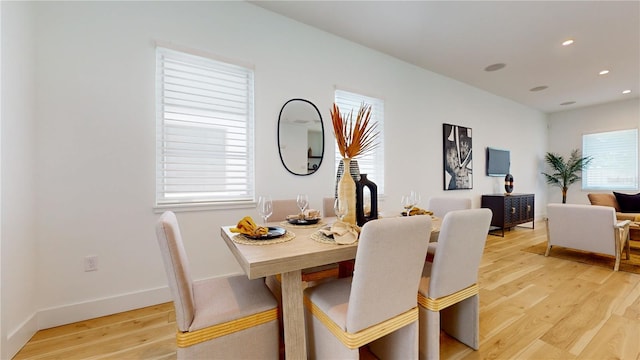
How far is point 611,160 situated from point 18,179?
9426 mm

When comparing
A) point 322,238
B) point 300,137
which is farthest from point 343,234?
point 300,137

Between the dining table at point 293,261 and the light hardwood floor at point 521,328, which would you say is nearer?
the dining table at point 293,261

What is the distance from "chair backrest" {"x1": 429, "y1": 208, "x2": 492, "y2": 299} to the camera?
1.30 metres

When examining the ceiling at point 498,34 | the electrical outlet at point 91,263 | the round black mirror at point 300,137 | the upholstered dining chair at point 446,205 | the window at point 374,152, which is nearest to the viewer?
the electrical outlet at point 91,263

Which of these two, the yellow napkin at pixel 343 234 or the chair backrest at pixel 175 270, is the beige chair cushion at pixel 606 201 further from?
the chair backrest at pixel 175 270

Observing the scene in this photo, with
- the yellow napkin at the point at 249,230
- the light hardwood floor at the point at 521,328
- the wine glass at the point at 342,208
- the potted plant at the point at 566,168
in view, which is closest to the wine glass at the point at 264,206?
the yellow napkin at the point at 249,230

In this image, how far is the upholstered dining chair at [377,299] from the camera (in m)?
1.04

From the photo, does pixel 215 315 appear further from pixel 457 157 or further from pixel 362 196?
pixel 457 157

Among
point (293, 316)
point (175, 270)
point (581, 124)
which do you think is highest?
point (581, 124)

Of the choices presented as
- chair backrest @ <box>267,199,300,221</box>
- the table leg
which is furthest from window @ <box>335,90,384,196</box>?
the table leg

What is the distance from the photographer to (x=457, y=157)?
177 inches

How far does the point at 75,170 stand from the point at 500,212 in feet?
19.0

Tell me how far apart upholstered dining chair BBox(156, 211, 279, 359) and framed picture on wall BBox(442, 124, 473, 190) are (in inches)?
153

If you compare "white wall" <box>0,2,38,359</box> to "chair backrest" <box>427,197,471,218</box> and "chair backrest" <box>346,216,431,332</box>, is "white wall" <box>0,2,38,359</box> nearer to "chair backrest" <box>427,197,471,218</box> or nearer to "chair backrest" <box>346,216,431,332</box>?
"chair backrest" <box>346,216,431,332</box>
